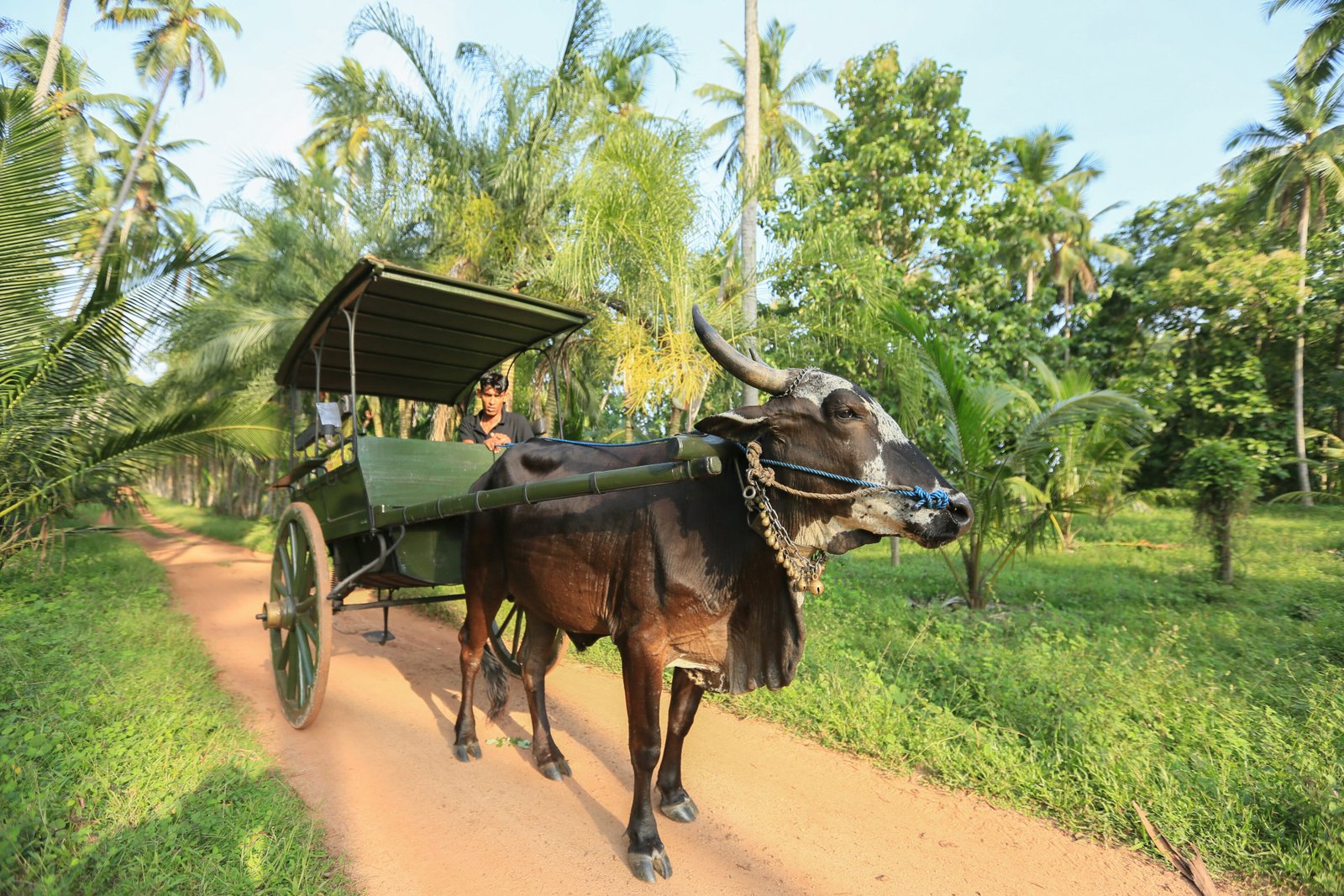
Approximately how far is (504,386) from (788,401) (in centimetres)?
295

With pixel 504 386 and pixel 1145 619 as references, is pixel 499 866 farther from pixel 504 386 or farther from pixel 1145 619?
pixel 1145 619

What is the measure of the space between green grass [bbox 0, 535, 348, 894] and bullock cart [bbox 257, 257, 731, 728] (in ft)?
2.10

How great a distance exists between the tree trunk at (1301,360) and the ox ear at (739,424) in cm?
1804

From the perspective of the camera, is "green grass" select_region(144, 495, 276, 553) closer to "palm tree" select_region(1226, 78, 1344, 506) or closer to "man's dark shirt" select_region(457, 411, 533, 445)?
"man's dark shirt" select_region(457, 411, 533, 445)

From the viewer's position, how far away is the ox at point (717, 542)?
271 cm

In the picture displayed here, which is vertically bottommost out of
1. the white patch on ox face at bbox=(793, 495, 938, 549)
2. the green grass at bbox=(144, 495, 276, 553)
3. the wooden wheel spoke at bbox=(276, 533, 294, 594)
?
the green grass at bbox=(144, 495, 276, 553)

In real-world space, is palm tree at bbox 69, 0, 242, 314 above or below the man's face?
above

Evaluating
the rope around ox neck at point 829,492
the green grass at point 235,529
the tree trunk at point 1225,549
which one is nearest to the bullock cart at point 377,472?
the rope around ox neck at point 829,492

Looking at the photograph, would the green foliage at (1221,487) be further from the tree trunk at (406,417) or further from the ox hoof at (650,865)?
the tree trunk at (406,417)

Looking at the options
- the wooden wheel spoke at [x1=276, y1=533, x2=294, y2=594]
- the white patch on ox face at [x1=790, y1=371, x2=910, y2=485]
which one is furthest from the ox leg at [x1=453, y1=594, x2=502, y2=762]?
the white patch on ox face at [x1=790, y1=371, x2=910, y2=485]

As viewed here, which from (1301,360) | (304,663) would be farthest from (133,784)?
(1301,360)

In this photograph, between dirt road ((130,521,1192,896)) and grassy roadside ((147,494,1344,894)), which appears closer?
dirt road ((130,521,1192,896))

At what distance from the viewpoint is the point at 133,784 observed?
3229mm

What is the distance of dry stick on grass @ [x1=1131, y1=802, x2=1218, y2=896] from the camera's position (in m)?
2.92
